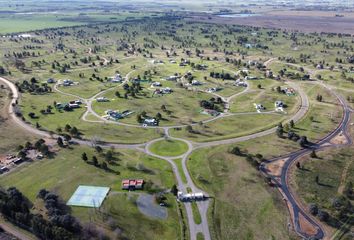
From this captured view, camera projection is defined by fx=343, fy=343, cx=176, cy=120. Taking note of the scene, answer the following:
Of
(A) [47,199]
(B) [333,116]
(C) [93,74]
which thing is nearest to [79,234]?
(A) [47,199]

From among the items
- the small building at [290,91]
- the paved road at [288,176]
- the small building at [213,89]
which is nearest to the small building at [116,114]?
the small building at [213,89]

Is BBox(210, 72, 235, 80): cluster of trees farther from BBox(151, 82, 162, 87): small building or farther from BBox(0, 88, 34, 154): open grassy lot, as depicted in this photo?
BBox(0, 88, 34, 154): open grassy lot

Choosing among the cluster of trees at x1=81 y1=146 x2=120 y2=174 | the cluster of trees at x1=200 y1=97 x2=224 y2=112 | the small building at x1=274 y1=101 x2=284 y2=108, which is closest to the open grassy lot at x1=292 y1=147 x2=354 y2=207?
the small building at x1=274 y1=101 x2=284 y2=108

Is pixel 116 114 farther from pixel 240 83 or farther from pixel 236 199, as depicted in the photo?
pixel 240 83

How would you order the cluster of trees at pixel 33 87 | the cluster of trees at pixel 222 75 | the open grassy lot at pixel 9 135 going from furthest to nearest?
the cluster of trees at pixel 222 75
the cluster of trees at pixel 33 87
the open grassy lot at pixel 9 135

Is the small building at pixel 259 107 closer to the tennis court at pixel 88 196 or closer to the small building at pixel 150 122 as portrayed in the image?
the small building at pixel 150 122
